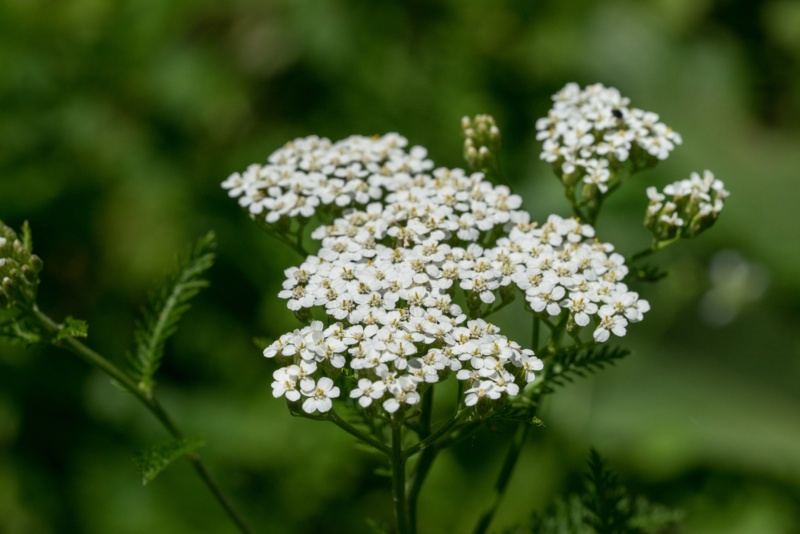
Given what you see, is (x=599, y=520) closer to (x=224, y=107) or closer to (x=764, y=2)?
(x=224, y=107)

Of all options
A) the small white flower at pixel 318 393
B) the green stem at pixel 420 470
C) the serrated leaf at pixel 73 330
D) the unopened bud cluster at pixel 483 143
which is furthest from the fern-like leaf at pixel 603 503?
the serrated leaf at pixel 73 330

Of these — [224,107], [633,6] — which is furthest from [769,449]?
[224,107]

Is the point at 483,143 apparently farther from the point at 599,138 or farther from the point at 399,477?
the point at 399,477

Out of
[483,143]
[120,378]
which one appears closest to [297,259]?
[483,143]

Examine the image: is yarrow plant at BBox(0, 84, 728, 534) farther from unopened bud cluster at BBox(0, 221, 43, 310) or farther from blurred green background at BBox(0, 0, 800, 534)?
blurred green background at BBox(0, 0, 800, 534)

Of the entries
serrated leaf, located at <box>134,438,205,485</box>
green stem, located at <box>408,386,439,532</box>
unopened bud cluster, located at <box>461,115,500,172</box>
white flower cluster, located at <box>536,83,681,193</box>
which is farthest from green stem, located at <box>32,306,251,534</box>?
white flower cluster, located at <box>536,83,681,193</box>

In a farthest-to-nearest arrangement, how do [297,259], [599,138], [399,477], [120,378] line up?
[297,259]
[599,138]
[120,378]
[399,477]
